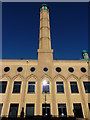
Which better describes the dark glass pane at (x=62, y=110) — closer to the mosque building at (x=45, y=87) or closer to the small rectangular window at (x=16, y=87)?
the mosque building at (x=45, y=87)

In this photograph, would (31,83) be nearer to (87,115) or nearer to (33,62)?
(33,62)

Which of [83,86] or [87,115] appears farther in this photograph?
[83,86]

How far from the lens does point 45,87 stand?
1973cm

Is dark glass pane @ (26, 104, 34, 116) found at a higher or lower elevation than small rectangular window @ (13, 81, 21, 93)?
lower

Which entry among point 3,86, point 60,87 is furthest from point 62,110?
point 3,86

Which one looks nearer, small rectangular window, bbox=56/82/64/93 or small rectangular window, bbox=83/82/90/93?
small rectangular window, bbox=56/82/64/93

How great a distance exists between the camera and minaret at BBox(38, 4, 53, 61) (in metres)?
23.2

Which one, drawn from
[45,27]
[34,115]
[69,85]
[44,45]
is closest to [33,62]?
[44,45]

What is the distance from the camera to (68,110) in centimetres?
1777

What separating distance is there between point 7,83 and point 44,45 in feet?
38.2

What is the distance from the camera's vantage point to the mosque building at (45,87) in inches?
703

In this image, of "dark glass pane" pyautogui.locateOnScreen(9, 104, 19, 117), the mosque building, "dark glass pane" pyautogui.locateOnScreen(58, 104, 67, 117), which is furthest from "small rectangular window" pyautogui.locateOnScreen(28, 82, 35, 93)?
"dark glass pane" pyautogui.locateOnScreen(58, 104, 67, 117)

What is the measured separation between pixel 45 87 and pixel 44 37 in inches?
520

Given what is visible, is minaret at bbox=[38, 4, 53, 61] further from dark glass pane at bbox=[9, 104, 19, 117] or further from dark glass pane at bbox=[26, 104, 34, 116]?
dark glass pane at bbox=[9, 104, 19, 117]
